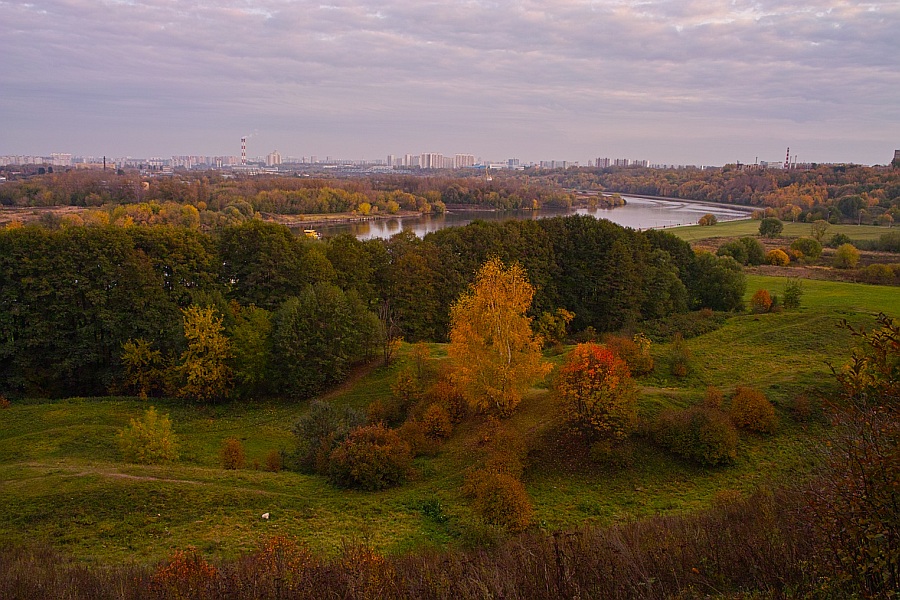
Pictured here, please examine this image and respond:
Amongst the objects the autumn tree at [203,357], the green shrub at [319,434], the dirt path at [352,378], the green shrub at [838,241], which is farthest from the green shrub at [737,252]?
the green shrub at [319,434]

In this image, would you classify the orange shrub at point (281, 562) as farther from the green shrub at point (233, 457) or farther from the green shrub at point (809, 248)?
the green shrub at point (809, 248)

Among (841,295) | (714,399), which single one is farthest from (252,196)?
(714,399)

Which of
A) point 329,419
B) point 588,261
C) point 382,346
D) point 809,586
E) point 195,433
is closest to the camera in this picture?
point 809,586

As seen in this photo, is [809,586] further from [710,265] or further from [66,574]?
[710,265]

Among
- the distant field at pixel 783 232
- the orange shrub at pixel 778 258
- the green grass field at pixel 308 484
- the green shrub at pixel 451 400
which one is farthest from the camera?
the distant field at pixel 783 232

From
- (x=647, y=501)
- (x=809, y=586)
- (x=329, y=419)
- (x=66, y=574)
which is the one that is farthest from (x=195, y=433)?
(x=809, y=586)

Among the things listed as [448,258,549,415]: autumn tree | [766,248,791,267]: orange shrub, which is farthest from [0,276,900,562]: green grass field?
[766,248,791,267]: orange shrub
